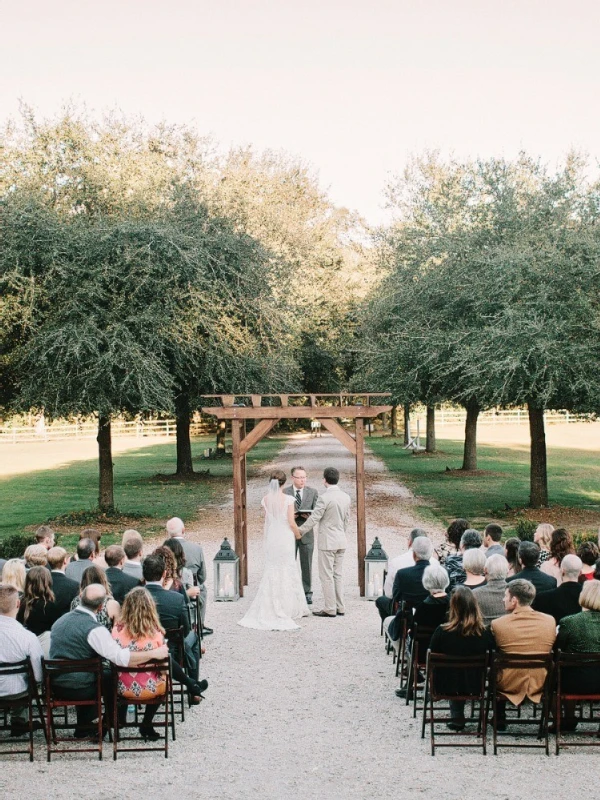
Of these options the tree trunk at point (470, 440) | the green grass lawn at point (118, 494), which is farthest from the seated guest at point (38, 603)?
the tree trunk at point (470, 440)

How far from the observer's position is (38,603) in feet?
28.1

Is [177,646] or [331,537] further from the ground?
[331,537]

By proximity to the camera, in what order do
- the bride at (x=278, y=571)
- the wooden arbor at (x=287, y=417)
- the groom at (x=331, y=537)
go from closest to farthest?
the bride at (x=278, y=571) < the groom at (x=331, y=537) < the wooden arbor at (x=287, y=417)

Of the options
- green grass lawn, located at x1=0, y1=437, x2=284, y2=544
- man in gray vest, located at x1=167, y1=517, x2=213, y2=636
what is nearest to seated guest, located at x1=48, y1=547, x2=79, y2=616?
man in gray vest, located at x1=167, y1=517, x2=213, y2=636

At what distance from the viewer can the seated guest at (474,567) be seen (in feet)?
28.8

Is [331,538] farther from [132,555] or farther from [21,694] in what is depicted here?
[21,694]

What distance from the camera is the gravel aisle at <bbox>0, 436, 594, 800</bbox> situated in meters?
6.70

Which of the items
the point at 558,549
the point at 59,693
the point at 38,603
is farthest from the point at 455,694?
the point at 38,603

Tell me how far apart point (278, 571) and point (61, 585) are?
3.99 meters

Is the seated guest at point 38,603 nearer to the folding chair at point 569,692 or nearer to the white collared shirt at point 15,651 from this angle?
the white collared shirt at point 15,651

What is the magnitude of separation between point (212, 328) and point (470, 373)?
649 centimetres

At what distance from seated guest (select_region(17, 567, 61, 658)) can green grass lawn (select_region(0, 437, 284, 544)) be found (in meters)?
11.3

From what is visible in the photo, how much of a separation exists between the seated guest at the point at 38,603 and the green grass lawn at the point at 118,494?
37.1ft

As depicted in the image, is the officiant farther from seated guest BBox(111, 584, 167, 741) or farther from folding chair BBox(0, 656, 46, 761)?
folding chair BBox(0, 656, 46, 761)
